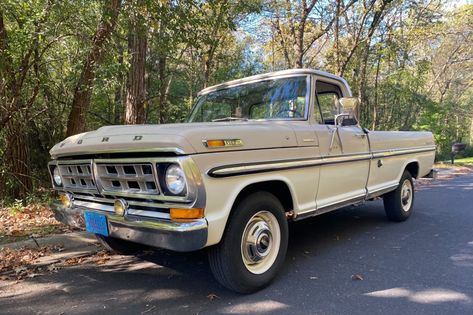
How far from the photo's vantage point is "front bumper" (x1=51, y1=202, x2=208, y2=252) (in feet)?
8.99

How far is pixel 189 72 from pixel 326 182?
12.2 metres

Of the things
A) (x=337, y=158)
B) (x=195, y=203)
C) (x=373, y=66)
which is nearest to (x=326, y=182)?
(x=337, y=158)

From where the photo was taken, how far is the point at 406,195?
20.3ft

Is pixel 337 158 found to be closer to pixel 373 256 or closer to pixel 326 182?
pixel 326 182

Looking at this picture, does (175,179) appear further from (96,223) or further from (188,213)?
(96,223)

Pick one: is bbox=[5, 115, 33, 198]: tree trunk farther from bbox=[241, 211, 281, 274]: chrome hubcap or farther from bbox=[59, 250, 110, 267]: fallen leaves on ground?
bbox=[241, 211, 281, 274]: chrome hubcap

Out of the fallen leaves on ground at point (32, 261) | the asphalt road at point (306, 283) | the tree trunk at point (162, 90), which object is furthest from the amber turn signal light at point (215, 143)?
the tree trunk at point (162, 90)

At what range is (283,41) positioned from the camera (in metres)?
16.6

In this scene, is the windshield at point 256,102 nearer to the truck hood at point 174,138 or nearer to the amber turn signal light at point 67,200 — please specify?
the truck hood at point 174,138

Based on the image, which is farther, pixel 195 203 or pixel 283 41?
pixel 283 41

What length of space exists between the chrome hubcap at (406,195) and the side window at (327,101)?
2.16m

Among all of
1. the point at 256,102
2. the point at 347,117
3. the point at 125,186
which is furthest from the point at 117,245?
the point at 347,117

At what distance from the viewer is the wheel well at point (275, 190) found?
129 inches

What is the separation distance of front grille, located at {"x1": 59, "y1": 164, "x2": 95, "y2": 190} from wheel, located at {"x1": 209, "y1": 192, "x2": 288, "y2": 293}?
127 cm
